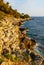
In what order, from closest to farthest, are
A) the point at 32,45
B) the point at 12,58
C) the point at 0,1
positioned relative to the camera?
the point at 12,58
the point at 32,45
the point at 0,1

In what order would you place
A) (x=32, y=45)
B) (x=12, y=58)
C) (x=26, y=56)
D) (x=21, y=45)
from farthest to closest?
1. (x=32, y=45)
2. (x=21, y=45)
3. (x=26, y=56)
4. (x=12, y=58)

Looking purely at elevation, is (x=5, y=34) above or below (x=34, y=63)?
above

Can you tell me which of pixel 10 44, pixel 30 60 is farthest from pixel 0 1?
pixel 30 60

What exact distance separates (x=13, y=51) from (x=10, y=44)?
2.70 metres

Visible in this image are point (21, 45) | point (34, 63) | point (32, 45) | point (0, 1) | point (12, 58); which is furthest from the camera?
point (0, 1)

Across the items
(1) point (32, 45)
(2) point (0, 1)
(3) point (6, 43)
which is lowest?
(1) point (32, 45)

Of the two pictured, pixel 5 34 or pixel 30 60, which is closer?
pixel 30 60

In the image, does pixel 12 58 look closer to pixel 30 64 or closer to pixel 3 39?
pixel 30 64

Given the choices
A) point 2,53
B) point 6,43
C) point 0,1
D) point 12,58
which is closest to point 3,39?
point 6,43

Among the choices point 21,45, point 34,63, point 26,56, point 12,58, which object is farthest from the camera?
point 21,45

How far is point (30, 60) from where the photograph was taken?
1044 inches

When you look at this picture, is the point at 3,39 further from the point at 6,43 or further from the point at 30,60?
the point at 30,60

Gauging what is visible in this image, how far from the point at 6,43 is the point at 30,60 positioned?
482cm

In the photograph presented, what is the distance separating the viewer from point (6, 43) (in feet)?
95.8
